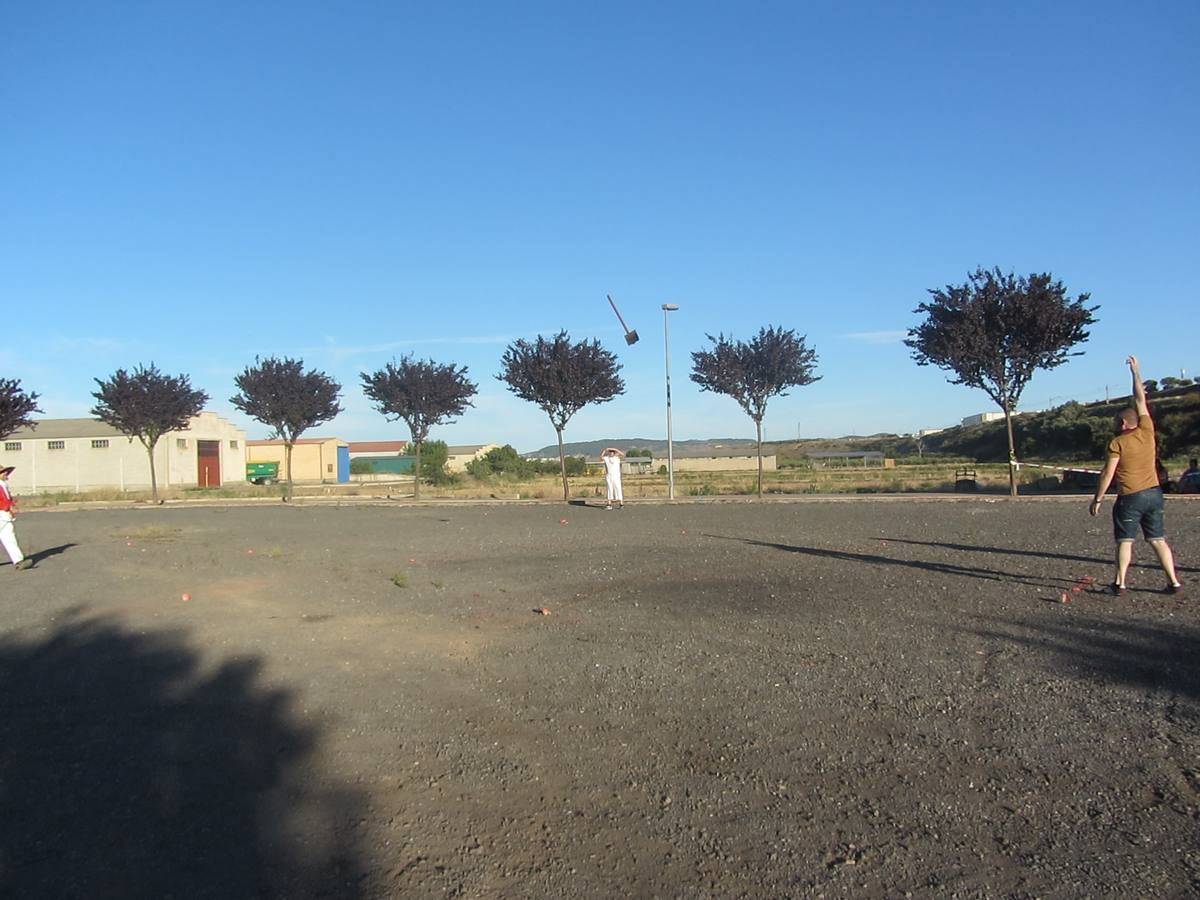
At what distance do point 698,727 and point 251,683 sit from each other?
9.49 feet

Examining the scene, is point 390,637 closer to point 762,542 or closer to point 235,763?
point 235,763

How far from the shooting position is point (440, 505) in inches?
1109

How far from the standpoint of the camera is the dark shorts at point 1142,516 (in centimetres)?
798

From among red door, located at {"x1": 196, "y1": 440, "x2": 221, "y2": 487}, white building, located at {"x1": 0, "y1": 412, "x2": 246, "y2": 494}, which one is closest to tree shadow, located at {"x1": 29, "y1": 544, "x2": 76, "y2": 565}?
white building, located at {"x1": 0, "y1": 412, "x2": 246, "y2": 494}

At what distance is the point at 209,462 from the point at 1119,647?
62.5 metres

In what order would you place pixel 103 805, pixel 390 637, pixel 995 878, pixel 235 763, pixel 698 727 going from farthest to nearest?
pixel 390 637
pixel 698 727
pixel 235 763
pixel 103 805
pixel 995 878

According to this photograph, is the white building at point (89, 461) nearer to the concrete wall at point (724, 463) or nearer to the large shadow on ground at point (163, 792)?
the concrete wall at point (724, 463)

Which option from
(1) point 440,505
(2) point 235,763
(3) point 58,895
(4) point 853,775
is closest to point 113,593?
(2) point 235,763

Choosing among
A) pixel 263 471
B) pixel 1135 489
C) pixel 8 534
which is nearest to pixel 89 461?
pixel 263 471

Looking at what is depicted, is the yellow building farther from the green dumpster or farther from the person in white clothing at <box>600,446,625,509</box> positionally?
the person in white clothing at <box>600,446,625,509</box>

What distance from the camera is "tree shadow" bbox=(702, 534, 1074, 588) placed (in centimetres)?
901

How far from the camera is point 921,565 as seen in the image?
1043 centimetres

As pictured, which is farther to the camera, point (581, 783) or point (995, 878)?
point (581, 783)

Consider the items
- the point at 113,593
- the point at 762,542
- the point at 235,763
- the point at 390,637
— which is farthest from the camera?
the point at 762,542
